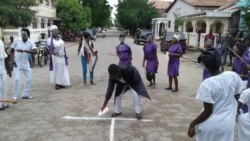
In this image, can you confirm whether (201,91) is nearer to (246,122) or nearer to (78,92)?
(246,122)

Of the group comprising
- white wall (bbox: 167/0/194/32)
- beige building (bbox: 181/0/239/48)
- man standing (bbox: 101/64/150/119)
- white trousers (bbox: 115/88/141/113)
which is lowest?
white trousers (bbox: 115/88/141/113)

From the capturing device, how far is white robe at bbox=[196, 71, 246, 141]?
2963 millimetres

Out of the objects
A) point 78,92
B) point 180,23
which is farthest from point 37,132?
point 180,23

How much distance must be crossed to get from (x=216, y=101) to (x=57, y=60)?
6943 millimetres

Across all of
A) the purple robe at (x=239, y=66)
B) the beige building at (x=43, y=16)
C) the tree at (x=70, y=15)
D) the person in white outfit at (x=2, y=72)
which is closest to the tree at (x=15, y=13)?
the person in white outfit at (x=2, y=72)

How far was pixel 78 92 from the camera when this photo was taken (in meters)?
8.98

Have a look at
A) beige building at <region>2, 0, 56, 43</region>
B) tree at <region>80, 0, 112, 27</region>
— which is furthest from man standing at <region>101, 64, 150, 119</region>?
tree at <region>80, 0, 112, 27</region>

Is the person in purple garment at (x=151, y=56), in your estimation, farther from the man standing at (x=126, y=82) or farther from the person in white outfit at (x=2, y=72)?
the person in white outfit at (x=2, y=72)

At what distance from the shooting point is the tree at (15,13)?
14444mm

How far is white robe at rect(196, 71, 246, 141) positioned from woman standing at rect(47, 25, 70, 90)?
22.0 feet

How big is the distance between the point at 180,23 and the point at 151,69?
24.5m

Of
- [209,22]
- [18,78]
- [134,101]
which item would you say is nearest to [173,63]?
[134,101]

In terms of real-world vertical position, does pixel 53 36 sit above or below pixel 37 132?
above

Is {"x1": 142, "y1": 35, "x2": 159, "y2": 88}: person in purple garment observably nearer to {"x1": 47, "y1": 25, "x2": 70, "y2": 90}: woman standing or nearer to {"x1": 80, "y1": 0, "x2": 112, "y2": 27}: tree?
{"x1": 47, "y1": 25, "x2": 70, "y2": 90}: woman standing
